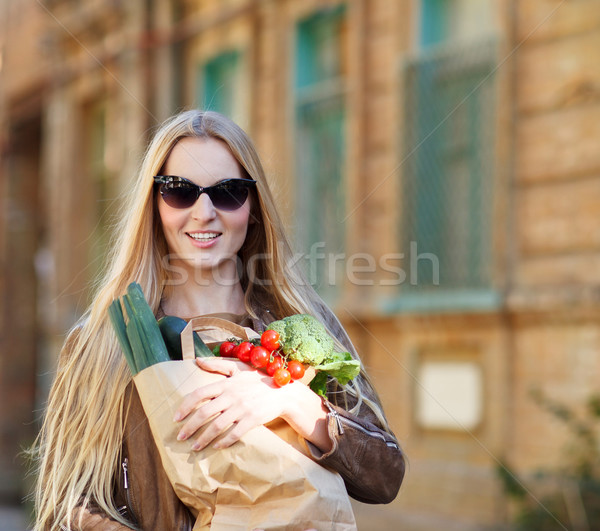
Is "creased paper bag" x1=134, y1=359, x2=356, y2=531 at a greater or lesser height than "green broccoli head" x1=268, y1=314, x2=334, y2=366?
lesser

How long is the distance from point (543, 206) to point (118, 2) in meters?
7.13

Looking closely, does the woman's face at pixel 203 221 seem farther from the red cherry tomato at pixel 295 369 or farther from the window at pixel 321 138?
the window at pixel 321 138

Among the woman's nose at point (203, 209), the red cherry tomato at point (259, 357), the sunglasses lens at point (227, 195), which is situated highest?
the sunglasses lens at point (227, 195)

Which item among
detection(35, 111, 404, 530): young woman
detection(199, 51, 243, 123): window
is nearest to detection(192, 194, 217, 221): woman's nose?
detection(35, 111, 404, 530): young woman

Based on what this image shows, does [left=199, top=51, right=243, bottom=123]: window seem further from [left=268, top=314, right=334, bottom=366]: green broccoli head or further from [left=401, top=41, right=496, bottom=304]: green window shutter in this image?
[left=268, top=314, right=334, bottom=366]: green broccoli head

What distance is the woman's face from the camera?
7.79ft

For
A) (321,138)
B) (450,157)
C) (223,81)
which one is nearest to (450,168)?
(450,157)

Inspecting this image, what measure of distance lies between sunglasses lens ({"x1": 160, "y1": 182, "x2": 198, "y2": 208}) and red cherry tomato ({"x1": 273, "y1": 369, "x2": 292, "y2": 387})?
1.69ft

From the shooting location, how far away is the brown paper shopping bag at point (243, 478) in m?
2.00

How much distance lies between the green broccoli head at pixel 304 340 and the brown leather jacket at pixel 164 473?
0.13m

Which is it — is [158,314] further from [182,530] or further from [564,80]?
[564,80]

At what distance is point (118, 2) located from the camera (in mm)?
11664

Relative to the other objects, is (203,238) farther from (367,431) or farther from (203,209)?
(367,431)

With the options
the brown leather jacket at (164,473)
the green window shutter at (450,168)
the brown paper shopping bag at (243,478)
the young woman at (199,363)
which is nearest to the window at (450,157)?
the green window shutter at (450,168)
